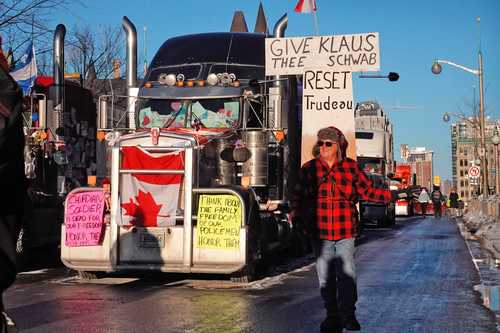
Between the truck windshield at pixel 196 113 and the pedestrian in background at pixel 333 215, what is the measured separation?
16.9 feet

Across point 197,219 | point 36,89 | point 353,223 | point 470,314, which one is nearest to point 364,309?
point 470,314

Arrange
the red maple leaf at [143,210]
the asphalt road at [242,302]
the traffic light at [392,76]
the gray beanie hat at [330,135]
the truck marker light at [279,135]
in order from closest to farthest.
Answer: the gray beanie hat at [330,135]
the asphalt road at [242,302]
the red maple leaf at [143,210]
the truck marker light at [279,135]
the traffic light at [392,76]

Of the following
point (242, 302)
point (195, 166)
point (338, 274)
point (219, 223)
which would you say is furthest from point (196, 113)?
point (338, 274)

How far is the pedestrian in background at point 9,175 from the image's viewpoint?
2553 millimetres

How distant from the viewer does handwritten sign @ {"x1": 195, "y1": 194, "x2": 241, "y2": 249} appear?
10086mm

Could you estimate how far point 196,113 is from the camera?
39.4 ft

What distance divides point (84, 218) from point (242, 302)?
2.87 meters

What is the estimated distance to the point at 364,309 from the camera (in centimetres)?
834

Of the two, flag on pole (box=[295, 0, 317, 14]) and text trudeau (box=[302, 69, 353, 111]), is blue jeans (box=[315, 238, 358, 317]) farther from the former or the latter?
flag on pole (box=[295, 0, 317, 14])

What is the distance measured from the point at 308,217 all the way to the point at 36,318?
9.88 ft

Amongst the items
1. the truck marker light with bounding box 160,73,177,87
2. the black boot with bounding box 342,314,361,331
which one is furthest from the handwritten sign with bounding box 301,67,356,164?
the black boot with bounding box 342,314,361,331

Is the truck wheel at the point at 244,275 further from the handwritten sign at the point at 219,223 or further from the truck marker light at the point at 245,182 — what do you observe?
the truck marker light at the point at 245,182

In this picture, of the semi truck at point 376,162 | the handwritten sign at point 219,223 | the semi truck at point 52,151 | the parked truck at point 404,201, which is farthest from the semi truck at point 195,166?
the parked truck at point 404,201

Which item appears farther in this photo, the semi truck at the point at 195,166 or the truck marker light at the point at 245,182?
the truck marker light at the point at 245,182
